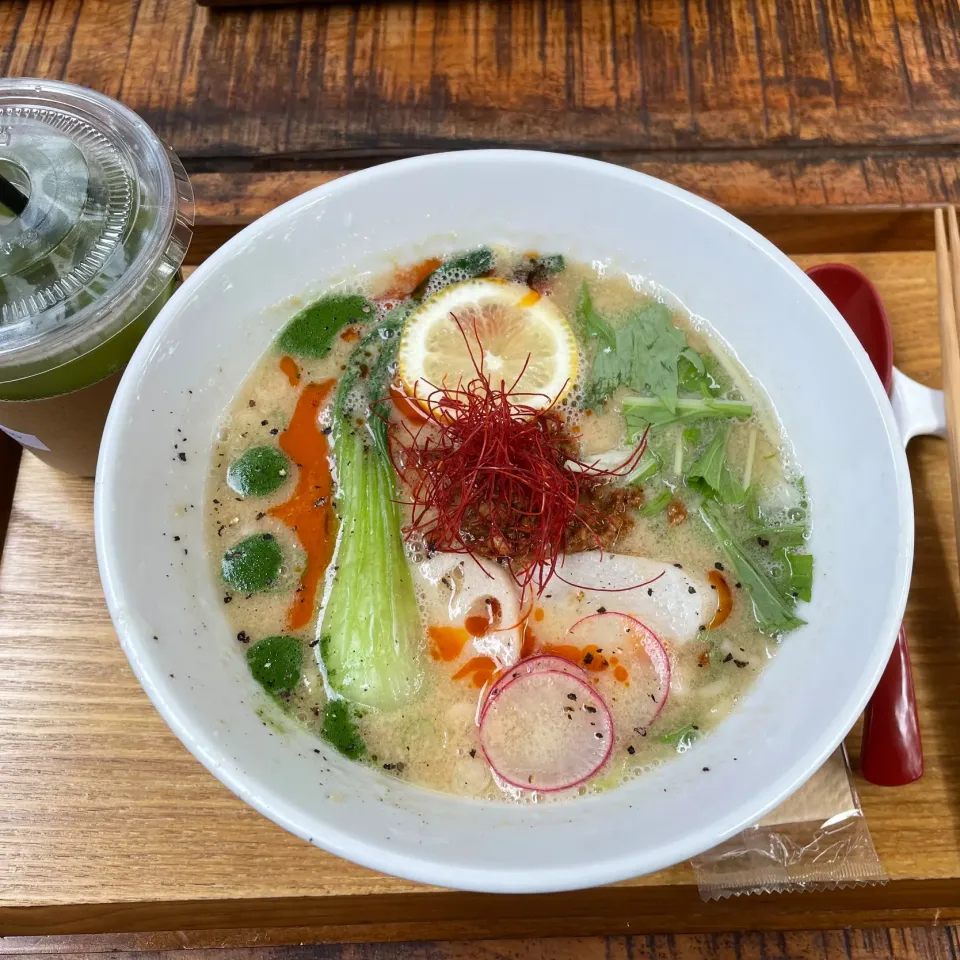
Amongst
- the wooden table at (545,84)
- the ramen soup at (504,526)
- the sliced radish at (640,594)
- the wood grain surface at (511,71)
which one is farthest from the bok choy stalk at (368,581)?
the wood grain surface at (511,71)

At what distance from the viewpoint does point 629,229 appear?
1.31 m

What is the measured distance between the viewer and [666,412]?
4.35ft

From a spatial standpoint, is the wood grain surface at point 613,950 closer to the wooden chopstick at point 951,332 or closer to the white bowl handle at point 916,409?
the wooden chopstick at point 951,332

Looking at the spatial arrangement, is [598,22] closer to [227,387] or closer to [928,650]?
[227,387]

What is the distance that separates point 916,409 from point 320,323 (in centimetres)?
109

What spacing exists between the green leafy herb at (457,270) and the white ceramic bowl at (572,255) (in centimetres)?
3

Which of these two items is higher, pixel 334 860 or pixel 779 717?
pixel 779 717

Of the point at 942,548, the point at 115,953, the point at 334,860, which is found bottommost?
the point at 115,953

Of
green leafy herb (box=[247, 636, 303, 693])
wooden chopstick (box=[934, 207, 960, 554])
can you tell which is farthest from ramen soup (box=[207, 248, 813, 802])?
wooden chopstick (box=[934, 207, 960, 554])

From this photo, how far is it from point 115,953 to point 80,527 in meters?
0.71

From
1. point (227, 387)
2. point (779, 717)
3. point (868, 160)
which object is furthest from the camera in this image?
point (868, 160)

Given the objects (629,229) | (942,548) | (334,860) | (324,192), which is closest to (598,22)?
(629,229)

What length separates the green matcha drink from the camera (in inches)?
44.7

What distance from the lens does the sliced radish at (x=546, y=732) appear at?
1.10 m
